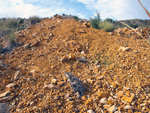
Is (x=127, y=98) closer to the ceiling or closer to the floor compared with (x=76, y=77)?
closer to the floor

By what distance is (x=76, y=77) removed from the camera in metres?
2.85

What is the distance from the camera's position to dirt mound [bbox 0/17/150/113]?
7.36 feet

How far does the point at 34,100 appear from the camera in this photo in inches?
90.5

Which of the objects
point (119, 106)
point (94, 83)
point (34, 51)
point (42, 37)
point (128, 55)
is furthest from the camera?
point (42, 37)

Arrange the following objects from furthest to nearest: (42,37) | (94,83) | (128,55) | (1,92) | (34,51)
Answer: (42,37)
(34,51)
(128,55)
(94,83)
(1,92)

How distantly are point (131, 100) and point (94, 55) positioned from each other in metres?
1.79

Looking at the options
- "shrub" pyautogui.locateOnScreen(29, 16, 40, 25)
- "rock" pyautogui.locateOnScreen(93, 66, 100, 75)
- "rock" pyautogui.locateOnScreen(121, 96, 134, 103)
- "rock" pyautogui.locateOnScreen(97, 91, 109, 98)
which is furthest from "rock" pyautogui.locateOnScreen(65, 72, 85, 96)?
"shrub" pyautogui.locateOnScreen(29, 16, 40, 25)

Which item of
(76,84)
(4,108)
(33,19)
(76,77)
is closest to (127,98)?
(76,84)

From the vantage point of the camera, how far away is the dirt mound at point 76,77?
2244 mm

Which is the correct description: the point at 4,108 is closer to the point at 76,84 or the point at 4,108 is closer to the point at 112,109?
the point at 76,84

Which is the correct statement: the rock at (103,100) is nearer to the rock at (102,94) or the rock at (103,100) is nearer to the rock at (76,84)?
the rock at (102,94)

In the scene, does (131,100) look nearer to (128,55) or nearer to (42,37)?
(128,55)

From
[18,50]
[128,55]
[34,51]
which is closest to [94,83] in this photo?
[128,55]

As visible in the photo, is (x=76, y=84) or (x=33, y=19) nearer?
(x=76, y=84)
